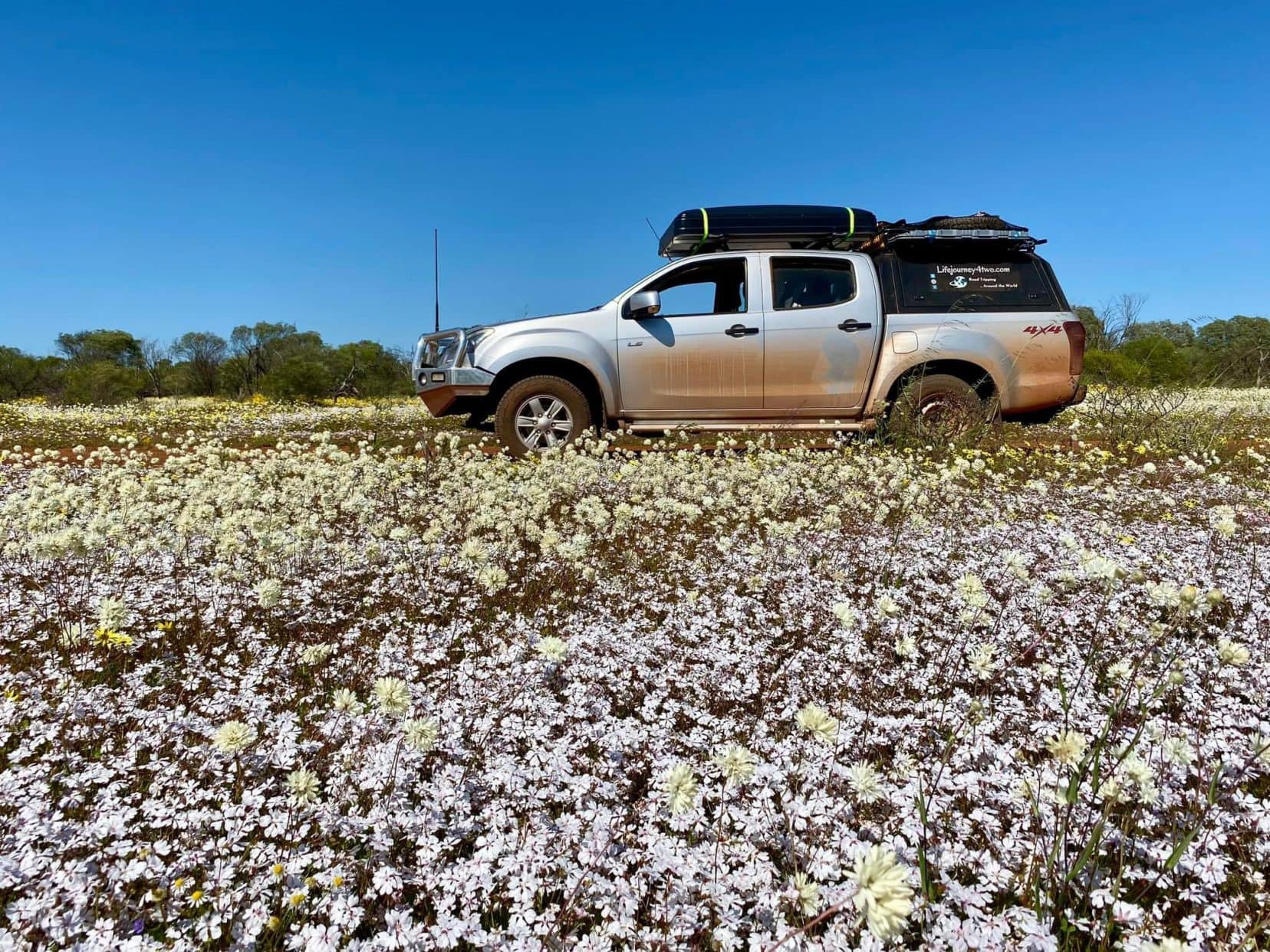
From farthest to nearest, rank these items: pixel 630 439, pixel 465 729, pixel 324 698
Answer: pixel 630 439
pixel 324 698
pixel 465 729

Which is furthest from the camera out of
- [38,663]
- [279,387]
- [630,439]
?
[279,387]

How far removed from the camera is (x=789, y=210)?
7.74 m

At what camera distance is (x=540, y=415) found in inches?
288

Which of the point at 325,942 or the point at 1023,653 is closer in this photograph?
the point at 325,942

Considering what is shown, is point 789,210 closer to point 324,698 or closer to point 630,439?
point 630,439

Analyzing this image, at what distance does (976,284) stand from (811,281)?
1.83m

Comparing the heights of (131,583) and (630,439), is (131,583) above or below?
below

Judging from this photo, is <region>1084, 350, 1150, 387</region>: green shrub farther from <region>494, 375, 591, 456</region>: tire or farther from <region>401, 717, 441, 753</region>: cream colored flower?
<region>401, 717, 441, 753</region>: cream colored flower

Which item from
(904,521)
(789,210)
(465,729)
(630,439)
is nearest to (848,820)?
(465,729)

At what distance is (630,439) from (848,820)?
6731mm

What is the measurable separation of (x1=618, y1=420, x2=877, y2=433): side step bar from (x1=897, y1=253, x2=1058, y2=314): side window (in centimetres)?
146

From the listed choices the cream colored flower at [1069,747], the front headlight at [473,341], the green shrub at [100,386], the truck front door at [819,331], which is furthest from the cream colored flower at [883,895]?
the green shrub at [100,386]

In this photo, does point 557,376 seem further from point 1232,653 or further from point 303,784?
point 1232,653

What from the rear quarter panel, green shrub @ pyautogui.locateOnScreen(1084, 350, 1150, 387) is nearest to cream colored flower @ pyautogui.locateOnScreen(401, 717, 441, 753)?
the rear quarter panel
